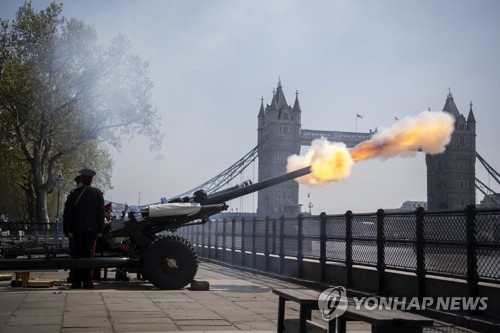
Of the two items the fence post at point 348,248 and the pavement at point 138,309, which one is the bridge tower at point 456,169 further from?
the pavement at point 138,309

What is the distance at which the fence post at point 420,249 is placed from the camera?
34.7 feet

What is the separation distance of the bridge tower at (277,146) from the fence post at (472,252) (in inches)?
4154

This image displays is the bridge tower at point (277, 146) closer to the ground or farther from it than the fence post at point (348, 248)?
farther from it

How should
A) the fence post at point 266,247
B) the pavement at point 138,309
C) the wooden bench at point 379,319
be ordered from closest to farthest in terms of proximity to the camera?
the wooden bench at point 379,319 < the pavement at point 138,309 < the fence post at point 266,247

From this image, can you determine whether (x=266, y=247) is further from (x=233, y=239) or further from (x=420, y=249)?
(x=420, y=249)

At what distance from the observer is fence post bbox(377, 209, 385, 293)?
11840 mm

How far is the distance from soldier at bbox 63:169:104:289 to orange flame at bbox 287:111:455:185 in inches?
212

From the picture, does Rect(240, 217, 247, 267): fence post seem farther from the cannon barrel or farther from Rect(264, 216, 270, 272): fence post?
the cannon barrel

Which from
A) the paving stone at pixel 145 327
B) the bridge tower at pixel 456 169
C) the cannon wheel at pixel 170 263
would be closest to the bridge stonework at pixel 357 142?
the bridge tower at pixel 456 169

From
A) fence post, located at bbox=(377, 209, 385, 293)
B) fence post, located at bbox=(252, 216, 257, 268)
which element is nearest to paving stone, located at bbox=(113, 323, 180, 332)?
fence post, located at bbox=(377, 209, 385, 293)

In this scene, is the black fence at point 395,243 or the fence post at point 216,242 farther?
the fence post at point 216,242

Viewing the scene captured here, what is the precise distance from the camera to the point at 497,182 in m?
110

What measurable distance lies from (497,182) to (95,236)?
107 metres

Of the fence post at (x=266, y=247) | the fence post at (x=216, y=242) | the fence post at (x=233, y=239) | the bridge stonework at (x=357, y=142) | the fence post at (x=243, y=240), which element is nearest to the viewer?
the fence post at (x=266, y=247)
